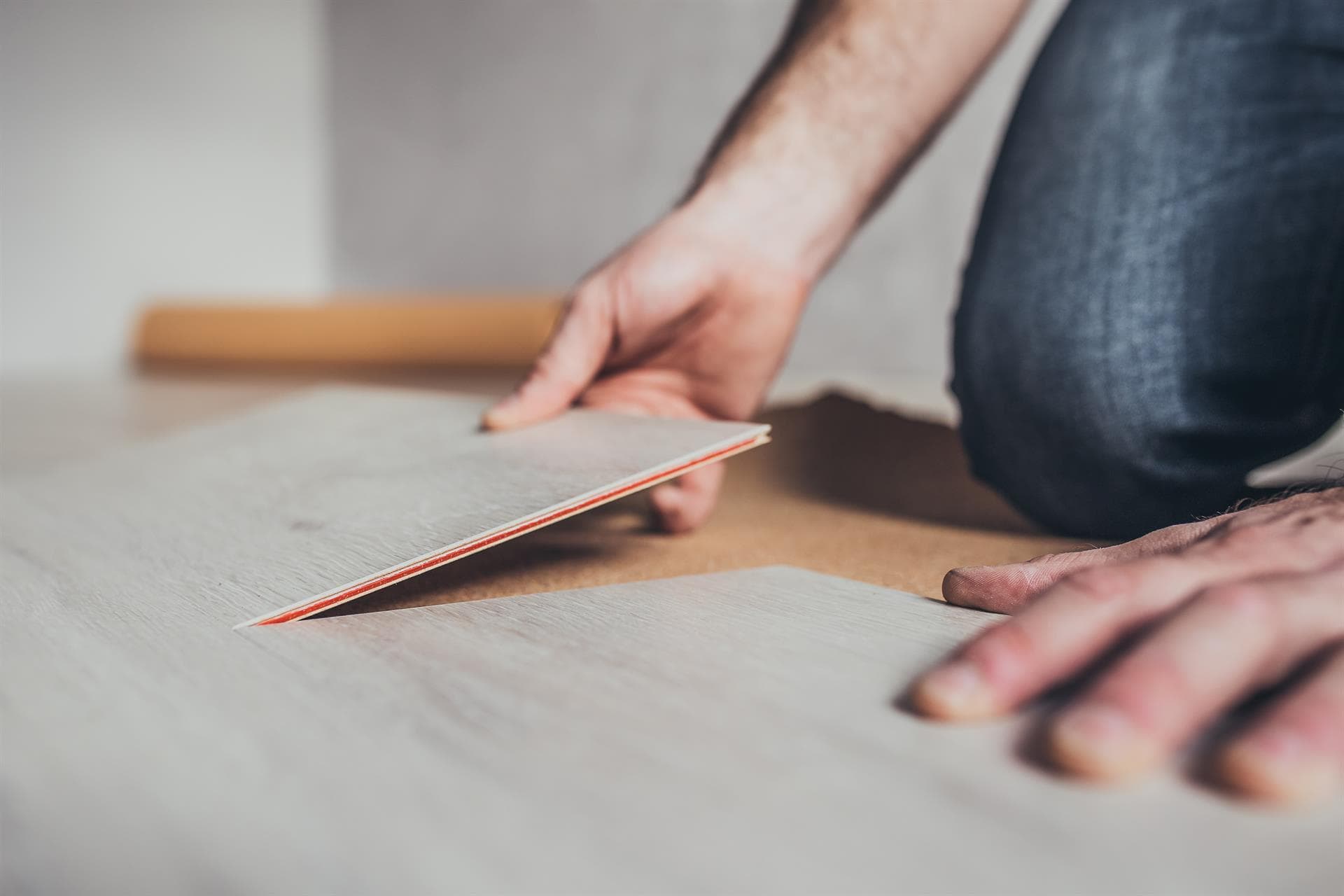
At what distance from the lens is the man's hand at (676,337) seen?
953mm

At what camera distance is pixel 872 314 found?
3.55 meters

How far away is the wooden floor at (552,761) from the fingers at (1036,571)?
0.02 metres

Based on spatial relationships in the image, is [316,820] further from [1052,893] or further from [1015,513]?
[1015,513]

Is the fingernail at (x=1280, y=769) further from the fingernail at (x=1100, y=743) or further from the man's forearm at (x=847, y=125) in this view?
the man's forearm at (x=847, y=125)

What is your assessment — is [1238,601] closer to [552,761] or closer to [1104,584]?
[1104,584]

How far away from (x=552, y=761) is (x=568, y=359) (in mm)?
613

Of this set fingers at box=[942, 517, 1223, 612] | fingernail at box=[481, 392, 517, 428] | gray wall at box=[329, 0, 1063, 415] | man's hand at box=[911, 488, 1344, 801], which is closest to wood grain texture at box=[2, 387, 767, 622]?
fingernail at box=[481, 392, 517, 428]

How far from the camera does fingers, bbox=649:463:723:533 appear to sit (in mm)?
954

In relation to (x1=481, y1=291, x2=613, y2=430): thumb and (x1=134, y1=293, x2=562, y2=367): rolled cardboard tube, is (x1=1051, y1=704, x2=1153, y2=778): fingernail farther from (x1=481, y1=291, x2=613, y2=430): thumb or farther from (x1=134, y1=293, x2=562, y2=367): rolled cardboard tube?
(x1=134, y1=293, x2=562, y2=367): rolled cardboard tube

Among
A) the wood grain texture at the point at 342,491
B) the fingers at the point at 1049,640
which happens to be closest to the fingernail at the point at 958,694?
the fingers at the point at 1049,640

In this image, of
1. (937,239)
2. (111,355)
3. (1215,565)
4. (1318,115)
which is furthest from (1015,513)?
(111,355)

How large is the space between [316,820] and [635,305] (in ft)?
2.26

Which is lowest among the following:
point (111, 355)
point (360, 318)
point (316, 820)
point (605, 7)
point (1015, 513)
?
point (111, 355)

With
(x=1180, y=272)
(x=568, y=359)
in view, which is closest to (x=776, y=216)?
(x=568, y=359)
